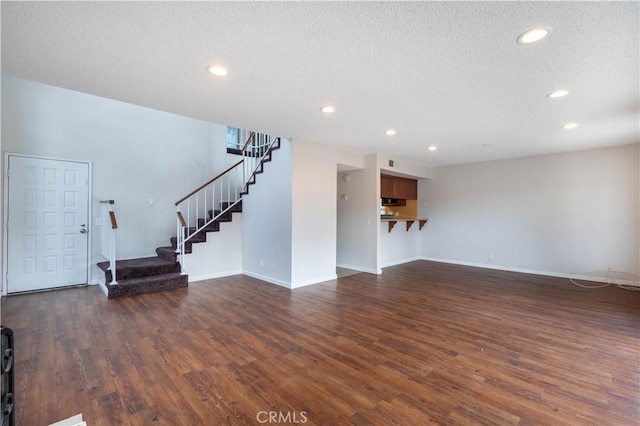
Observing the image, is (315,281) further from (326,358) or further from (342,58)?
(342,58)

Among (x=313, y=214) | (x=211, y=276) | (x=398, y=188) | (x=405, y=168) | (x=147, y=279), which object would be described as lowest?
(x=211, y=276)

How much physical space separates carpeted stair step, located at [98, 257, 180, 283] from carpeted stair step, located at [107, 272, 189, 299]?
89 mm

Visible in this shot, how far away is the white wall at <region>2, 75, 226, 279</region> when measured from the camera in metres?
4.65

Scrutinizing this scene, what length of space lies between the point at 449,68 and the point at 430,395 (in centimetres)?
260

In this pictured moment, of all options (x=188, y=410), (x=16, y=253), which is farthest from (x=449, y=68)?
(x=16, y=253)

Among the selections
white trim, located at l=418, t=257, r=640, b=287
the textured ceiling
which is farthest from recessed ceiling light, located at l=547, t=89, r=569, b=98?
white trim, located at l=418, t=257, r=640, b=287

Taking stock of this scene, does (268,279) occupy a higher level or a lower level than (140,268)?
lower

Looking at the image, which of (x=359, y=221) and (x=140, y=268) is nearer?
(x=140, y=268)

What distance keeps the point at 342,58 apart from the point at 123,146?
16.9ft

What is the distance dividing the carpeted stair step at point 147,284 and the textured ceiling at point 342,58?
112 inches

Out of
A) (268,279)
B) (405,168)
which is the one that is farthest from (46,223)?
(405,168)

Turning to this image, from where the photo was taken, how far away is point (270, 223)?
534 cm

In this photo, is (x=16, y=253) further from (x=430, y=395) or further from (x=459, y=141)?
(x=459, y=141)

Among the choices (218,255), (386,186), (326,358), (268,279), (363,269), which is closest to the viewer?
(326,358)
